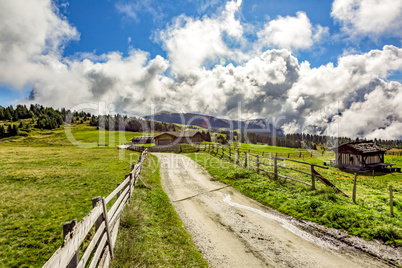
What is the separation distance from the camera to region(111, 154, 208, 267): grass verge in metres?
5.91

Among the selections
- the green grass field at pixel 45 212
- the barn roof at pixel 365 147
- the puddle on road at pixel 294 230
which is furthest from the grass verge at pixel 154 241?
the barn roof at pixel 365 147

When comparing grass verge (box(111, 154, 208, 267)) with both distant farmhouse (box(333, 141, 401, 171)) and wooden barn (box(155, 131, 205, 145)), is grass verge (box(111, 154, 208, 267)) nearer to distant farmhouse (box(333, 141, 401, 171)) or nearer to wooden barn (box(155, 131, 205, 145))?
distant farmhouse (box(333, 141, 401, 171))

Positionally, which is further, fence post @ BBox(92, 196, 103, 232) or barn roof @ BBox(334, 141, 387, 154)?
barn roof @ BBox(334, 141, 387, 154)

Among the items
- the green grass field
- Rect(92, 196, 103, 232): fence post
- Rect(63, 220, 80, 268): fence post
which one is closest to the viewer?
Rect(63, 220, 80, 268): fence post

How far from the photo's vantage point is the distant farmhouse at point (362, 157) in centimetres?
3996

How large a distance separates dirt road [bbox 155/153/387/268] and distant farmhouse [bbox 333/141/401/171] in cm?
4234

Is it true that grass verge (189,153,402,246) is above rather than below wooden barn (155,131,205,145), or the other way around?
below

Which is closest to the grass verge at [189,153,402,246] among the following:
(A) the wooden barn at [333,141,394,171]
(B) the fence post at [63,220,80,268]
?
(B) the fence post at [63,220,80,268]

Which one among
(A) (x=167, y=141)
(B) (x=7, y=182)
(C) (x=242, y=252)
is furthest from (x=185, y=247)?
(A) (x=167, y=141)

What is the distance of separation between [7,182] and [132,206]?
12041 mm

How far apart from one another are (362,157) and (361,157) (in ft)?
0.65

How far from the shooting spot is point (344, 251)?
672 cm

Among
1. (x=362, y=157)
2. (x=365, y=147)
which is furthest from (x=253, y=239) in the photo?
(x=365, y=147)

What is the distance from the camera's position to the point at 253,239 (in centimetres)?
754
